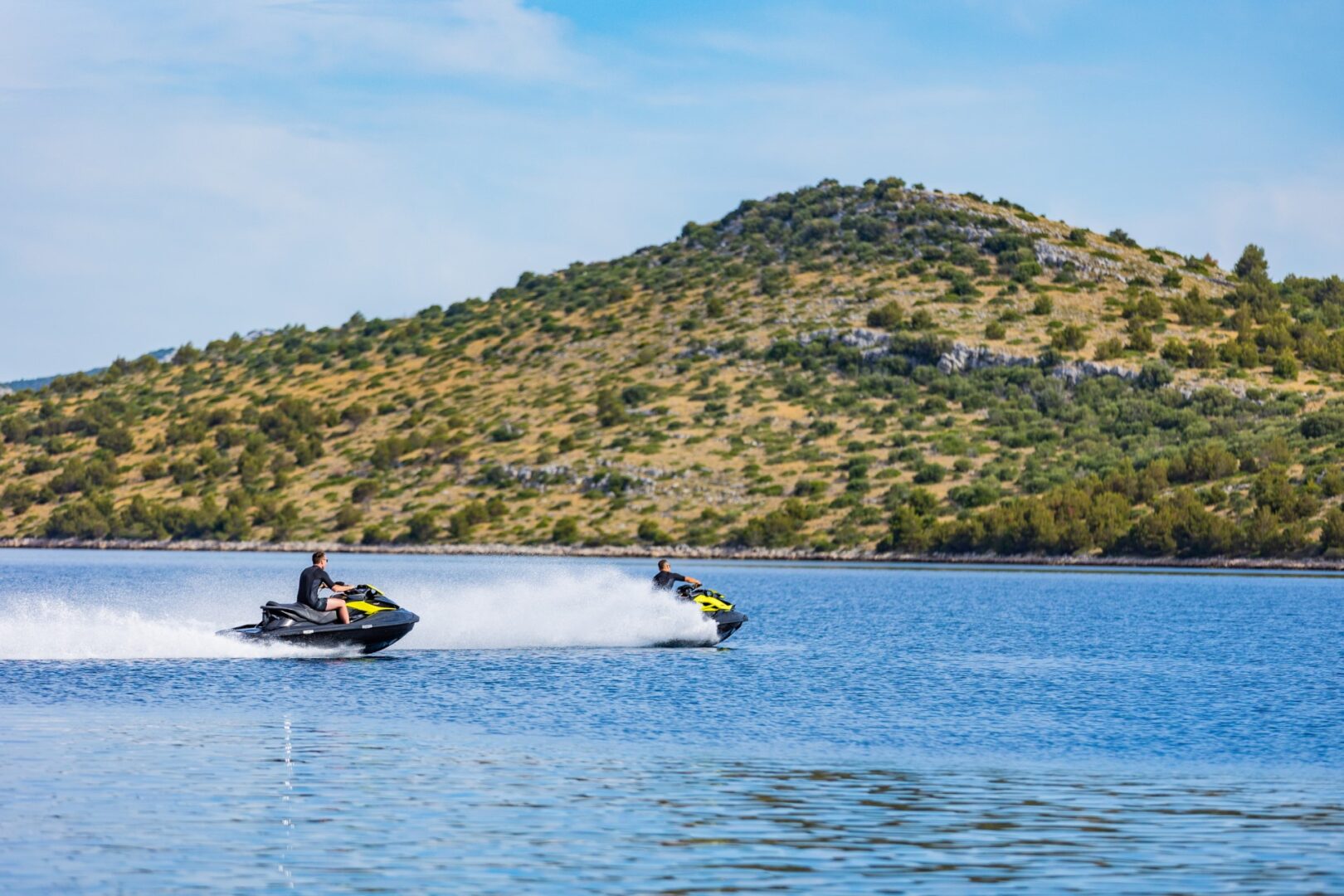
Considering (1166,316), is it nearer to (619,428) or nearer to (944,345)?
(944,345)

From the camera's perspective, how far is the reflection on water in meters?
17.2

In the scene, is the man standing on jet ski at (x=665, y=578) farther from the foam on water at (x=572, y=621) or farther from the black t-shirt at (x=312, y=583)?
the black t-shirt at (x=312, y=583)

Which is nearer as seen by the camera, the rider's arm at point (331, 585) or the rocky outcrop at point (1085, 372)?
Answer: the rider's arm at point (331, 585)

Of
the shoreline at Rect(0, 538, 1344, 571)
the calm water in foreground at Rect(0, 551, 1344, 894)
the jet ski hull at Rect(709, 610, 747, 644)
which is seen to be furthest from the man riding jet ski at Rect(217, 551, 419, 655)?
the shoreline at Rect(0, 538, 1344, 571)

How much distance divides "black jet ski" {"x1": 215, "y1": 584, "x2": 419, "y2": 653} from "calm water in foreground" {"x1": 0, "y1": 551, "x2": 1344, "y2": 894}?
546 mm

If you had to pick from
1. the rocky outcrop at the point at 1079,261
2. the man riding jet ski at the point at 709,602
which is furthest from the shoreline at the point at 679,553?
the man riding jet ski at the point at 709,602

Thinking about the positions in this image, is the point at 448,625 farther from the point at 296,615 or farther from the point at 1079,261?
the point at 1079,261

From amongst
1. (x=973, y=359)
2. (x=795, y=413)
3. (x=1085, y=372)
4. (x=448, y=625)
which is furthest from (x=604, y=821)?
(x=973, y=359)

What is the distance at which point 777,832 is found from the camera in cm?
1955

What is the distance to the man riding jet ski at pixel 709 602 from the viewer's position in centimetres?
4497

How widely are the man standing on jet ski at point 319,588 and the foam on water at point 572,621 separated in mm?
5031

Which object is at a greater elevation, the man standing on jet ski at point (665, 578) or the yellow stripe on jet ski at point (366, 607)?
the man standing on jet ski at point (665, 578)

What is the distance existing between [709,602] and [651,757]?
64.1ft

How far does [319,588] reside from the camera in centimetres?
3919
